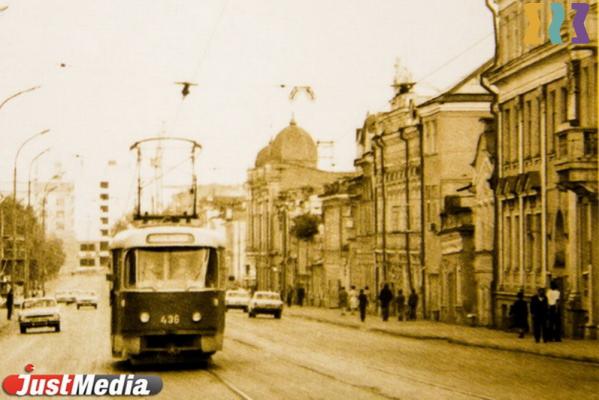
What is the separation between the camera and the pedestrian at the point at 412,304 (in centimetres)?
6612

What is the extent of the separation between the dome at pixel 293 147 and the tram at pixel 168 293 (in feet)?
378

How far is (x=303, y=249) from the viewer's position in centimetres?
11550

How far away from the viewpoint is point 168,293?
29.2m

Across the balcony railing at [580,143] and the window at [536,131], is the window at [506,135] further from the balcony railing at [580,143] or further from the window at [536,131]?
the balcony railing at [580,143]

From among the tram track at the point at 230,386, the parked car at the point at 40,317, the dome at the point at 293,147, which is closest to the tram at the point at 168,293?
the tram track at the point at 230,386

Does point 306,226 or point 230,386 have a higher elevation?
point 306,226

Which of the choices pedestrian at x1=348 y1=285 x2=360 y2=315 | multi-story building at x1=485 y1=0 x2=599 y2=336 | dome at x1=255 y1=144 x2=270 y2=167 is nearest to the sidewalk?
multi-story building at x1=485 y1=0 x2=599 y2=336

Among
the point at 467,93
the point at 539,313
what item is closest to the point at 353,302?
the point at 467,93

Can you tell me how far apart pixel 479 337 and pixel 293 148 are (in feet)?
330

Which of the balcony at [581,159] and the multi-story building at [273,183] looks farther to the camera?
the multi-story building at [273,183]

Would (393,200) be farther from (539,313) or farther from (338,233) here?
(539,313)

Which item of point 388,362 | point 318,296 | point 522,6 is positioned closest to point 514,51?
point 522,6

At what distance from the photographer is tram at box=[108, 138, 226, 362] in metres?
29.2

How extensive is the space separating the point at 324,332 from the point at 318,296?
5176 cm
